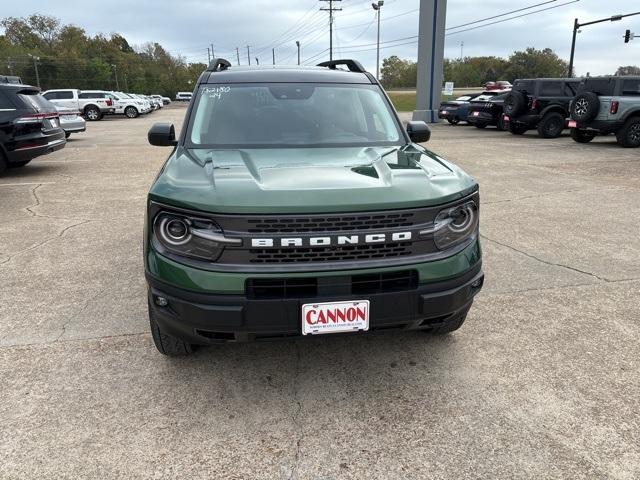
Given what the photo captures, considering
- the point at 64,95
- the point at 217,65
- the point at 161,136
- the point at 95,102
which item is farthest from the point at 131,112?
the point at 161,136

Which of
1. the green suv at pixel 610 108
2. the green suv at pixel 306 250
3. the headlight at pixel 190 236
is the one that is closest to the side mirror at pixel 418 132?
the green suv at pixel 306 250

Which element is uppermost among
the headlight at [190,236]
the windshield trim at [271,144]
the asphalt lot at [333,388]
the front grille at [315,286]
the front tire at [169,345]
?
the windshield trim at [271,144]

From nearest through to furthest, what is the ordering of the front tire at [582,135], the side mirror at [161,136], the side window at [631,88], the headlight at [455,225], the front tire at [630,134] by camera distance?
the headlight at [455,225] < the side mirror at [161,136] < the side window at [631,88] < the front tire at [630,134] < the front tire at [582,135]

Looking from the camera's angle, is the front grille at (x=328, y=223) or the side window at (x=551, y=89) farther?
the side window at (x=551, y=89)

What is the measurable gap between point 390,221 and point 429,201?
0.76 ft

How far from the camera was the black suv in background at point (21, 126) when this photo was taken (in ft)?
29.2

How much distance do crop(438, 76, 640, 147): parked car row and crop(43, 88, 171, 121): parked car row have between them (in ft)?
65.4

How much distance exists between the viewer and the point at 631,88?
13133 millimetres

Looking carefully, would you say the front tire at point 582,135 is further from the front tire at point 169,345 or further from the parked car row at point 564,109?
the front tire at point 169,345

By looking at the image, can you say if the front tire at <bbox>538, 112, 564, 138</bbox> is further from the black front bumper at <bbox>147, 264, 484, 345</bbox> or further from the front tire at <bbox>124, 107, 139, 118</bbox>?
the front tire at <bbox>124, 107, 139, 118</bbox>

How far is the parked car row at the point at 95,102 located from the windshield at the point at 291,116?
25.5 meters

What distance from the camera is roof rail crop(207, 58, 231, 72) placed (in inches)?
169

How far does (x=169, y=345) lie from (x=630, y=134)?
14605 millimetres

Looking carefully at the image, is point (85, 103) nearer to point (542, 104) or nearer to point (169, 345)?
point (542, 104)
